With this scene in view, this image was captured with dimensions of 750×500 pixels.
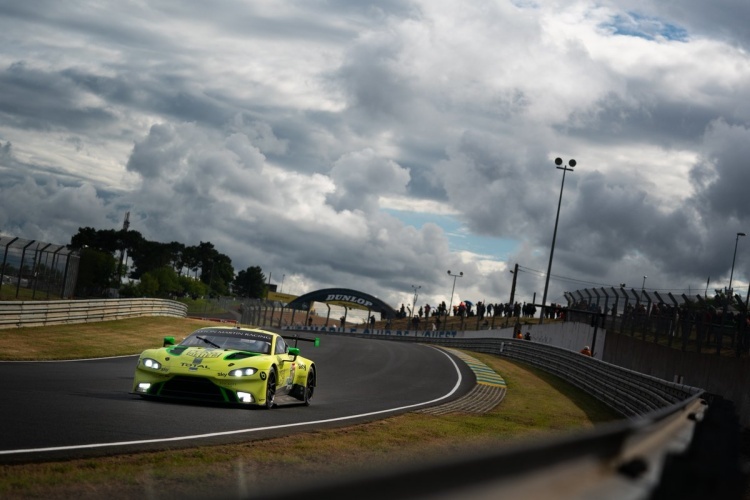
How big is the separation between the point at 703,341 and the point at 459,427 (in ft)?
34.1

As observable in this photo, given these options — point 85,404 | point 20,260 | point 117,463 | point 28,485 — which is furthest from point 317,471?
point 20,260

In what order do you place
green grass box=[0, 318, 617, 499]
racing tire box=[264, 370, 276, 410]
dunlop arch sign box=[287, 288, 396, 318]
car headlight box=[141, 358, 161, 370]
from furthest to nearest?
dunlop arch sign box=[287, 288, 396, 318], racing tire box=[264, 370, 276, 410], car headlight box=[141, 358, 161, 370], green grass box=[0, 318, 617, 499]

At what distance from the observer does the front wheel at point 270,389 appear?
578 inches

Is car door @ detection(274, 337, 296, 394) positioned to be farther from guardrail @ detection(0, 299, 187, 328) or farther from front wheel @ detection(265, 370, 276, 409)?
guardrail @ detection(0, 299, 187, 328)

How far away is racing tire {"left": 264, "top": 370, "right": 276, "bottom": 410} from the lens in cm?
1468

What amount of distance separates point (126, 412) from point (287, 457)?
9.79 feet

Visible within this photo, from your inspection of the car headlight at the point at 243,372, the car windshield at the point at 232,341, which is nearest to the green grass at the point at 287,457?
the car headlight at the point at 243,372

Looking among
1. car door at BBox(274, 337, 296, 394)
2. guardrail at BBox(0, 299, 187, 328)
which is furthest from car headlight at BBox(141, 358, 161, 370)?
guardrail at BBox(0, 299, 187, 328)

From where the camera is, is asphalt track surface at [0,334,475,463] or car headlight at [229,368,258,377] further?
car headlight at [229,368,258,377]

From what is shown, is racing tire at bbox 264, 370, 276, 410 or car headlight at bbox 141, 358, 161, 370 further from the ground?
car headlight at bbox 141, 358, 161, 370

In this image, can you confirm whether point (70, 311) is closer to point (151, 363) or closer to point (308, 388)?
point (308, 388)

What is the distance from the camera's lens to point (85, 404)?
1241cm

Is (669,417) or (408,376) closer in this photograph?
(669,417)

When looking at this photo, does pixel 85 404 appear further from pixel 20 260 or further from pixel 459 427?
pixel 20 260
